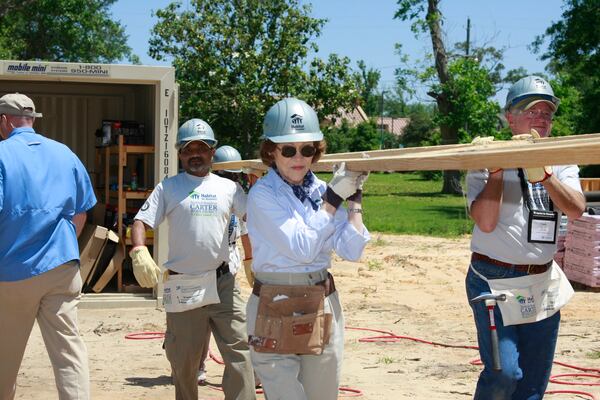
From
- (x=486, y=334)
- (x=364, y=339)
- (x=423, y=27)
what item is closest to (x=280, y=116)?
(x=486, y=334)

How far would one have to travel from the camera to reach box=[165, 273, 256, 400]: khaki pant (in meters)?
6.00

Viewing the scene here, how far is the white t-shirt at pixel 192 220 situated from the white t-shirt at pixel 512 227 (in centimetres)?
215

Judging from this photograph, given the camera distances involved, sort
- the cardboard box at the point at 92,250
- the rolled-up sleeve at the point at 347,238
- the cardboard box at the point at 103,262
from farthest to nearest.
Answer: the cardboard box at the point at 103,262
the cardboard box at the point at 92,250
the rolled-up sleeve at the point at 347,238

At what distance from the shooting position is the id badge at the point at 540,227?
449cm

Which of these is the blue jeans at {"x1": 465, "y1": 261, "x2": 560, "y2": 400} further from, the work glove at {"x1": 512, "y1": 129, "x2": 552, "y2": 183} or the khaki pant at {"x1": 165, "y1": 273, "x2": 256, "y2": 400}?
the khaki pant at {"x1": 165, "y1": 273, "x2": 256, "y2": 400}

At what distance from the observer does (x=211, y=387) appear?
24.0 feet

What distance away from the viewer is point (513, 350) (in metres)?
4.46

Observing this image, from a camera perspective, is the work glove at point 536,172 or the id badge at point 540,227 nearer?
the work glove at point 536,172

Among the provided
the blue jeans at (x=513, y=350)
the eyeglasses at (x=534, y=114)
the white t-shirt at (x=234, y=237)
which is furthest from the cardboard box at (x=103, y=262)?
the eyeglasses at (x=534, y=114)

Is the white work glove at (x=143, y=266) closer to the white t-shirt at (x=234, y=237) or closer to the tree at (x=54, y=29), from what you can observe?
the white t-shirt at (x=234, y=237)

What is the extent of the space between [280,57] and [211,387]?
2491 cm

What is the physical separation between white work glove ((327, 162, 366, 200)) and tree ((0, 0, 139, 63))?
34520 millimetres

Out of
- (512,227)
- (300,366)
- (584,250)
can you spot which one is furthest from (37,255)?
(584,250)

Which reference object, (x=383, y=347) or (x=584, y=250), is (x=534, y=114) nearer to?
(x=383, y=347)
